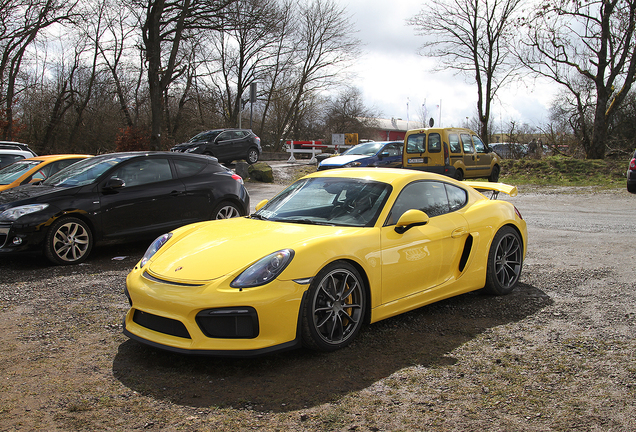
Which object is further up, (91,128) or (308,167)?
(91,128)

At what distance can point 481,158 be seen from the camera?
17.3m

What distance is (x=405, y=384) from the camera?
10.7 ft

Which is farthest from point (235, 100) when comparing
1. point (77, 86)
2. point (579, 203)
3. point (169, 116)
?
point (579, 203)

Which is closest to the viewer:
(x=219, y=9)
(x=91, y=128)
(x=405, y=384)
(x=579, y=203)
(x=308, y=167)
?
(x=405, y=384)

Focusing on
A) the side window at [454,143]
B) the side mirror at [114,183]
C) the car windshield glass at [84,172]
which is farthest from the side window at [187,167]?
the side window at [454,143]

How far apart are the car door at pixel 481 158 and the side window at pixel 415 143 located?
1.91 meters

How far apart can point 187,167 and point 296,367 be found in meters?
5.30

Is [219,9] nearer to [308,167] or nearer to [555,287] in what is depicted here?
[308,167]

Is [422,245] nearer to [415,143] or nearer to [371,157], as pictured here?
[415,143]

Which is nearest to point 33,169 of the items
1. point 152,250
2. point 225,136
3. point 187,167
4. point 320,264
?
point 187,167

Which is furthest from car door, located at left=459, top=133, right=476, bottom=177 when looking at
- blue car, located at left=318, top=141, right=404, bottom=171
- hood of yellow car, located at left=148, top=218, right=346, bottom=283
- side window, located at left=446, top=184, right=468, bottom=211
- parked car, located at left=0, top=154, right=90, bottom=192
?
hood of yellow car, located at left=148, top=218, right=346, bottom=283

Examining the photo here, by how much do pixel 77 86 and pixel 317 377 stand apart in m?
36.9

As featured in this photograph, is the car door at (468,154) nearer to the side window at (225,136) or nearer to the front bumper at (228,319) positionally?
the side window at (225,136)

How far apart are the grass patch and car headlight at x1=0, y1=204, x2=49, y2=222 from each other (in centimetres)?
1793
